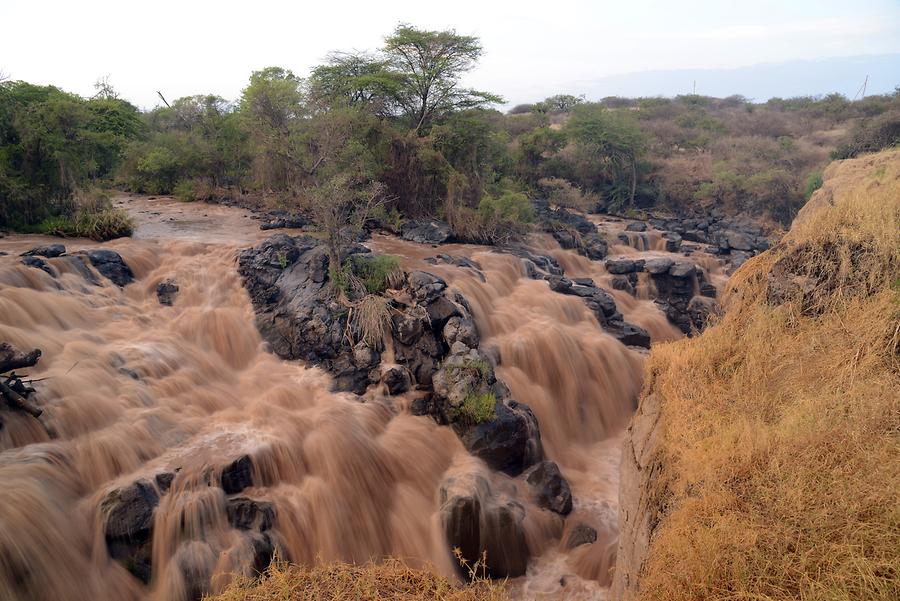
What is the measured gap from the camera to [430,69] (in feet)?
66.6

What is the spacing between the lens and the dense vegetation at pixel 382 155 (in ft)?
47.2

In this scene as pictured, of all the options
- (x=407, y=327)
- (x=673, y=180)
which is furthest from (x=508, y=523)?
(x=673, y=180)

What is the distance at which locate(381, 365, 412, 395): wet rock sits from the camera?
34.3 ft

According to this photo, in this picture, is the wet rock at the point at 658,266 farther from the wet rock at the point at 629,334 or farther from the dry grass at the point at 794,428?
the dry grass at the point at 794,428

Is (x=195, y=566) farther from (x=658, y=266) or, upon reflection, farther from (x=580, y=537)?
(x=658, y=266)

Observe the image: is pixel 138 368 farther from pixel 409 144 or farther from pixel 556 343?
pixel 409 144

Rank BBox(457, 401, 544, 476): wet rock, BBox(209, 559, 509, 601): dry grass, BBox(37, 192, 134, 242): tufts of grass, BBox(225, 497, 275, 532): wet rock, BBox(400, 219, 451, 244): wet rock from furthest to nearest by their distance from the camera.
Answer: BBox(400, 219, 451, 244): wet rock < BBox(37, 192, 134, 242): tufts of grass < BBox(457, 401, 544, 476): wet rock < BBox(225, 497, 275, 532): wet rock < BBox(209, 559, 509, 601): dry grass

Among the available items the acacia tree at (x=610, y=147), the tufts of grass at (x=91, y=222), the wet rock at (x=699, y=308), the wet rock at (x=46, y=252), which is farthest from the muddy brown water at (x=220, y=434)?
the acacia tree at (x=610, y=147)

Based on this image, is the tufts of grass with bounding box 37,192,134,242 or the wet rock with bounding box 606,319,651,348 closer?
the wet rock with bounding box 606,319,651,348

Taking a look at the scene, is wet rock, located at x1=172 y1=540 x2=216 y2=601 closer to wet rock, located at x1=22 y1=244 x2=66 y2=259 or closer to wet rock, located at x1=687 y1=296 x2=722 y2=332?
wet rock, located at x1=22 y1=244 x2=66 y2=259

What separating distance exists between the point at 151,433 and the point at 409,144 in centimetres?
1406

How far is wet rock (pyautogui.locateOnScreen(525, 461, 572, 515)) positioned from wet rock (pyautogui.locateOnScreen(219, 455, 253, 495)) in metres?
4.64

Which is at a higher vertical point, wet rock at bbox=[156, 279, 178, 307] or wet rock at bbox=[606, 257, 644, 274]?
wet rock at bbox=[156, 279, 178, 307]

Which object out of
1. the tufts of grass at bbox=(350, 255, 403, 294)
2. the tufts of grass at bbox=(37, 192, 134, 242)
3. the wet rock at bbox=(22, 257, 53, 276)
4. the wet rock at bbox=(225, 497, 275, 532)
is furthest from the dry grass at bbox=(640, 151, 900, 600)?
the tufts of grass at bbox=(37, 192, 134, 242)
